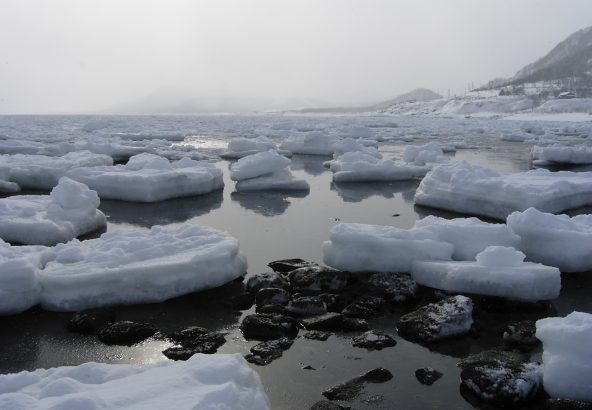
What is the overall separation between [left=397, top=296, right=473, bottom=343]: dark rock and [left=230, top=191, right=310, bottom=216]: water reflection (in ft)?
16.2

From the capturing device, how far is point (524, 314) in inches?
186

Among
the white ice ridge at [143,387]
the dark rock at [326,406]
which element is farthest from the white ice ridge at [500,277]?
the white ice ridge at [143,387]

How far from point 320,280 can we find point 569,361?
8.13ft

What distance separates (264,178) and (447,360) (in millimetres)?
8205

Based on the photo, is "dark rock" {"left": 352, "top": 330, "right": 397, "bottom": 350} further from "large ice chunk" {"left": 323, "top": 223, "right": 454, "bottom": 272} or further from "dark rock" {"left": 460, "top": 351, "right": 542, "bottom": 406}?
"large ice chunk" {"left": 323, "top": 223, "right": 454, "bottom": 272}

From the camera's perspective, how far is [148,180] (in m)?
9.84

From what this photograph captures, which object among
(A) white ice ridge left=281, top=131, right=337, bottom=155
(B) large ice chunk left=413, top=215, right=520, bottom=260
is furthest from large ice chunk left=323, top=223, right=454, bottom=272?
(A) white ice ridge left=281, top=131, right=337, bottom=155

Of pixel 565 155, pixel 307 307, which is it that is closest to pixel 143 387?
pixel 307 307

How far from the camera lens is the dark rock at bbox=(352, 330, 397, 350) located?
4.15m

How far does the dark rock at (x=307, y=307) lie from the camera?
4.69 metres

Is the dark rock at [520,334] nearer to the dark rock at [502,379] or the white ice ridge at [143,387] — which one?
the dark rock at [502,379]

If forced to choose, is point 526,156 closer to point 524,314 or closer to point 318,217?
point 318,217

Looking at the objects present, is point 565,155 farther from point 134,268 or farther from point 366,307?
point 134,268

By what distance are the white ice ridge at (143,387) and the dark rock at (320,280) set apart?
7.59 feet
